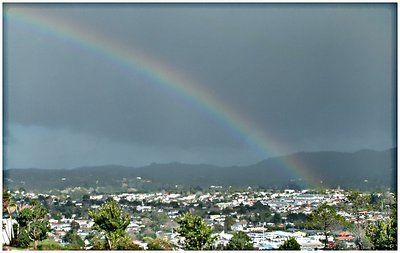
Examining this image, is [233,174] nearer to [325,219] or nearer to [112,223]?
[325,219]

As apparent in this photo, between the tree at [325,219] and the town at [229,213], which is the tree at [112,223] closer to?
the town at [229,213]

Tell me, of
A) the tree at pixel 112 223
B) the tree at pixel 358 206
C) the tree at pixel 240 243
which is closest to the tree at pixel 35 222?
the tree at pixel 112 223

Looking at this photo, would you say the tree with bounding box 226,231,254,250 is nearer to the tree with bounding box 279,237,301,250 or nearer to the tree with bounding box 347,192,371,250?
the tree with bounding box 279,237,301,250

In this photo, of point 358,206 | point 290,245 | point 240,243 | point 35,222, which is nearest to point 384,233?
point 358,206

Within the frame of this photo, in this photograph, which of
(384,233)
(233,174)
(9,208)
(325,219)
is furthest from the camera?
(233,174)

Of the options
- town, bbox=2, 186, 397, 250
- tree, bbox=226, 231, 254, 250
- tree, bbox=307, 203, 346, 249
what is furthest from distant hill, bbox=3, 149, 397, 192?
tree, bbox=226, 231, 254, 250

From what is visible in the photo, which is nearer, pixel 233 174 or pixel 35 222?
pixel 35 222

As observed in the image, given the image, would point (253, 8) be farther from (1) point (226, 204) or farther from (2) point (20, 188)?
(2) point (20, 188)

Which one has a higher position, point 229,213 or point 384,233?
point 229,213
